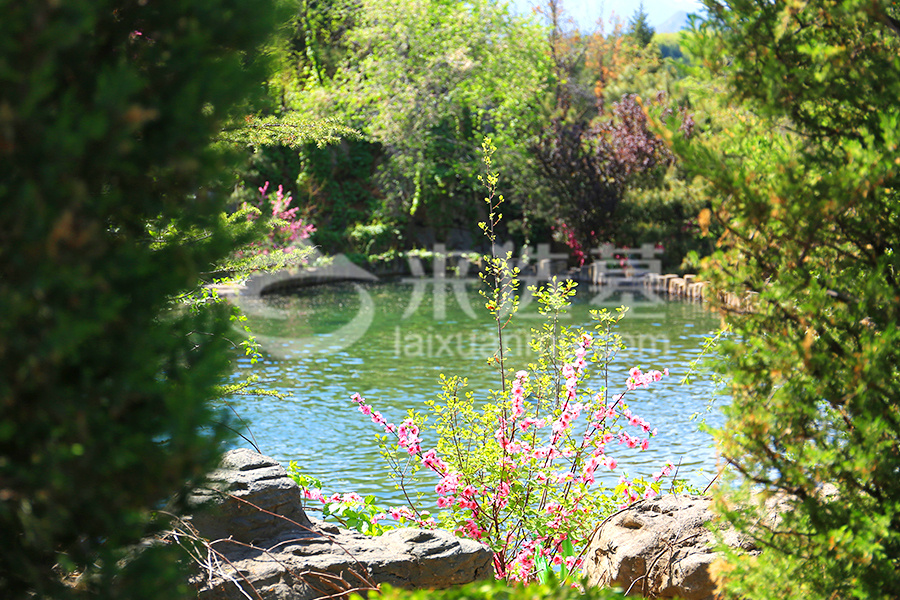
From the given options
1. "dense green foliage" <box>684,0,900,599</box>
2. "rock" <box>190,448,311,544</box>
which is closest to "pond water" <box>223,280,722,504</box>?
"rock" <box>190,448,311,544</box>

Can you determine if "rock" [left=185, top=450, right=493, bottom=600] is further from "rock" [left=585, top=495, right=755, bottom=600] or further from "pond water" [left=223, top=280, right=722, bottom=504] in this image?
"pond water" [left=223, top=280, right=722, bottom=504]

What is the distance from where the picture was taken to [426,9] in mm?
23719

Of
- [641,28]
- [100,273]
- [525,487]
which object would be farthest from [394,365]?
[641,28]

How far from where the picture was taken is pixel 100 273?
164 centimetres

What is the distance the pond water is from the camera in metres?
6.61

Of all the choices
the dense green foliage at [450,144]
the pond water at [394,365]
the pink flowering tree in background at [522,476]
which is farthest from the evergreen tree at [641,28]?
the pink flowering tree in background at [522,476]

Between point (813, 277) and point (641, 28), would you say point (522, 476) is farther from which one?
point (641, 28)

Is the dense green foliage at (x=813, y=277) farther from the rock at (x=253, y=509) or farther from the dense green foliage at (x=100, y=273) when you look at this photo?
the rock at (x=253, y=509)

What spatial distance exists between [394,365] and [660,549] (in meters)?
6.86

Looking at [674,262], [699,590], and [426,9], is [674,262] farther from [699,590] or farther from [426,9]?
[699,590]

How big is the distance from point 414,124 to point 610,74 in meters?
20.6

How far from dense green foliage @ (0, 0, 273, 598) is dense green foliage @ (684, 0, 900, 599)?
1481 mm

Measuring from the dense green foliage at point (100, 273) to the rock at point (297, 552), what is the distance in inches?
52.5

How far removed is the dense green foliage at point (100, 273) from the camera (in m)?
1.58
